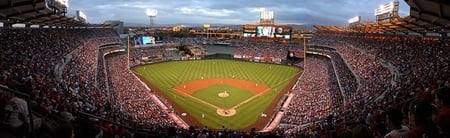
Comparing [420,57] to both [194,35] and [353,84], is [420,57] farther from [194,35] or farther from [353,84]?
[194,35]

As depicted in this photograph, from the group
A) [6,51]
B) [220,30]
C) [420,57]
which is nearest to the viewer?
[6,51]

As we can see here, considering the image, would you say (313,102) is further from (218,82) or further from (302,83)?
(218,82)

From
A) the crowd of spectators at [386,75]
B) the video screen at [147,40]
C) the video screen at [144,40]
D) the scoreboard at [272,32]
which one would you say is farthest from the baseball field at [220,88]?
the scoreboard at [272,32]

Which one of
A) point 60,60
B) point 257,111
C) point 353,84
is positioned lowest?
point 257,111

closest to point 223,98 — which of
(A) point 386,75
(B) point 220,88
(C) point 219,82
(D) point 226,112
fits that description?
(B) point 220,88

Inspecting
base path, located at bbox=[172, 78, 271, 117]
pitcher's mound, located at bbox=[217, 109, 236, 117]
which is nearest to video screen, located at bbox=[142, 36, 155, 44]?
base path, located at bbox=[172, 78, 271, 117]

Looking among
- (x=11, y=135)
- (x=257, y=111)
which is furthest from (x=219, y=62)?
(x=11, y=135)

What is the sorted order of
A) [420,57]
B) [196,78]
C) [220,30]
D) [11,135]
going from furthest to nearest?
[220,30]
[196,78]
[420,57]
[11,135]

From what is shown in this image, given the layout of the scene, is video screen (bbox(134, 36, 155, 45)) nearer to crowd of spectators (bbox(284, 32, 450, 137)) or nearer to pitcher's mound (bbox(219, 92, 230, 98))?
pitcher's mound (bbox(219, 92, 230, 98))
